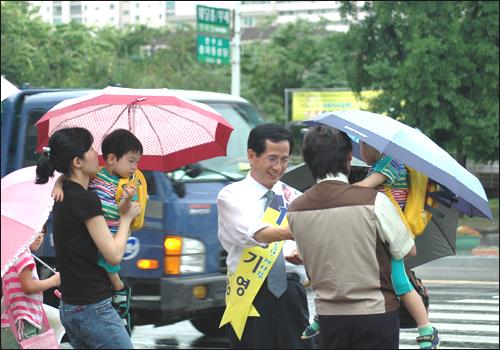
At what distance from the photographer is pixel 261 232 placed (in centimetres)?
491

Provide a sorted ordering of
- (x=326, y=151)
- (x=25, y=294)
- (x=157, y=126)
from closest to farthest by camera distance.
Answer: (x=326, y=151), (x=25, y=294), (x=157, y=126)

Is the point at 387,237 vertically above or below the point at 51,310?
above

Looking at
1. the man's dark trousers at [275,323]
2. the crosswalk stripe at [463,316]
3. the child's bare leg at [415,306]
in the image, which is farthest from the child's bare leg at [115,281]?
the crosswalk stripe at [463,316]

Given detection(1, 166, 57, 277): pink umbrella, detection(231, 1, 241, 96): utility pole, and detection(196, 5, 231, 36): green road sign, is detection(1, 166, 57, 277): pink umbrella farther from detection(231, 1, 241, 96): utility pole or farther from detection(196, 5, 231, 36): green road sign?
detection(196, 5, 231, 36): green road sign

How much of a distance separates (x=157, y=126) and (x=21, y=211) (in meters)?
1.84

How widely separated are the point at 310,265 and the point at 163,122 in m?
1.95

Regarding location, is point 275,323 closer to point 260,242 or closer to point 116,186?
point 260,242

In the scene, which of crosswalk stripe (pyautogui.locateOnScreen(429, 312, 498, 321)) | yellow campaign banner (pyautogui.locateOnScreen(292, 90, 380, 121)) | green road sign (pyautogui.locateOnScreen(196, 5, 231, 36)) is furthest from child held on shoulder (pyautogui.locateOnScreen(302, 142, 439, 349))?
yellow campaign banner (pyautogui.locateOnScreen(292, 90, 380, 121))

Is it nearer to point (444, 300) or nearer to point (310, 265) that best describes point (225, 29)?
point (444, 300)

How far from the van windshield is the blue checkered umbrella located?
4603 millimetres

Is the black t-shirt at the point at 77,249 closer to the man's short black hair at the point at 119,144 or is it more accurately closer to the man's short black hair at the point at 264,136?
the man's short black hair at the point at 119,144

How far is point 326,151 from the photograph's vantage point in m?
4.60

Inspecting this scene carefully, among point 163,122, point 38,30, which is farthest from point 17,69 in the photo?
point 163,122

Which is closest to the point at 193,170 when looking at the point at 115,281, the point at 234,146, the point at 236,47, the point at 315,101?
the point at 234,146
